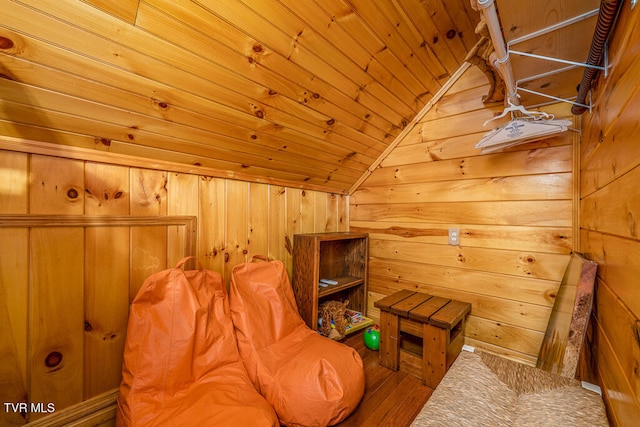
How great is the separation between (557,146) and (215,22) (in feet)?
5.95

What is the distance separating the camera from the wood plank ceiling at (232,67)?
803 mm

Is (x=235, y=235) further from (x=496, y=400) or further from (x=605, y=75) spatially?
(x=605, y=75)

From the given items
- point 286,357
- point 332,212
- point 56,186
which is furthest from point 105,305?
point 332,212

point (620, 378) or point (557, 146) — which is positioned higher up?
point (557, 146)

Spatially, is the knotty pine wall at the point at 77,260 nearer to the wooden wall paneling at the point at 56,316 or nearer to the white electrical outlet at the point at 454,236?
the wooden wall paneling at the point at 56,316

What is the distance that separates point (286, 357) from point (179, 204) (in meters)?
1.03

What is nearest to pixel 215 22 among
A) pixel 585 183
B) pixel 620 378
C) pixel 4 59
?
pixel 4 59

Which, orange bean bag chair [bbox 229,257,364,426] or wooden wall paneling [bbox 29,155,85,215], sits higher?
wooden wall paneling [bbox 29,155,85,215]

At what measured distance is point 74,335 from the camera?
1123mm

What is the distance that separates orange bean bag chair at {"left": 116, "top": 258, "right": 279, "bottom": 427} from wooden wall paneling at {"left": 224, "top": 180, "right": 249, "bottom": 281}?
36 centimetres

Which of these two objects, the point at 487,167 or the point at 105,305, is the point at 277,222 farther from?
the point at 487,167

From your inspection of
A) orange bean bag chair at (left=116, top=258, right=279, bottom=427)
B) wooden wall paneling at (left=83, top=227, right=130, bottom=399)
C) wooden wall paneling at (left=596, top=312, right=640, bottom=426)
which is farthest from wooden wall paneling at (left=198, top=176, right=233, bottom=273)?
wooden wall paneling at (left=596, top=312, right=640, bottom=426)

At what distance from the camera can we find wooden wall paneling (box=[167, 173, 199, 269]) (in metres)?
1.40

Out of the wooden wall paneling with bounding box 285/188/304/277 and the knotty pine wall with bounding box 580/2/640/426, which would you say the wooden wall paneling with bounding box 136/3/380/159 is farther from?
the knotty pine wall with bounding box 580/2/640/426
